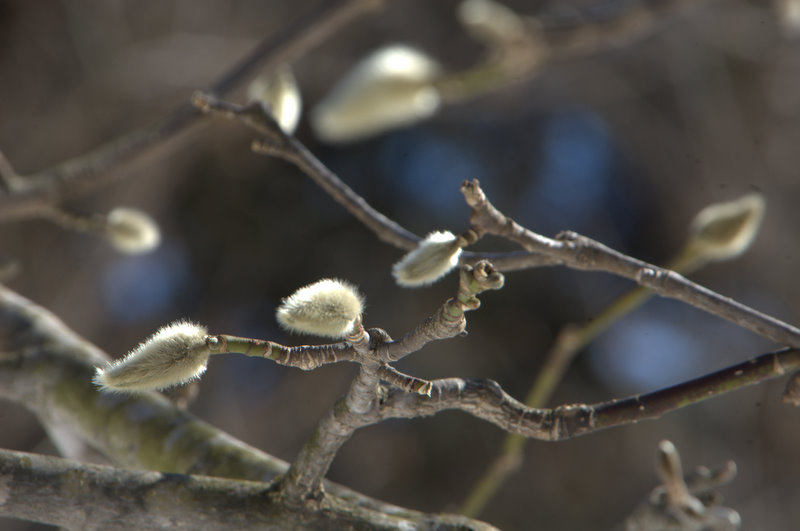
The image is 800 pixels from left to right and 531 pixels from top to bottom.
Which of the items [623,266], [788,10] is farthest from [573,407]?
[788,10]

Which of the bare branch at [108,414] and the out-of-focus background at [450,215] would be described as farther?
the out-of-focus background at [450,215]

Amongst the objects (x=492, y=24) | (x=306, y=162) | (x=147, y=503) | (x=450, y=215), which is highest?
(x=450, y=215)

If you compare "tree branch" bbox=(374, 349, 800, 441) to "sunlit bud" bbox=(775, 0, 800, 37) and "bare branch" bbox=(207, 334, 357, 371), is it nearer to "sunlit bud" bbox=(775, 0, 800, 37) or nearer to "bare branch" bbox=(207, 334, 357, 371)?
"bare branch" bbox=(207, 334, 357, 371)

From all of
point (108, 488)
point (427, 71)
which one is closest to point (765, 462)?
point (427, 71)

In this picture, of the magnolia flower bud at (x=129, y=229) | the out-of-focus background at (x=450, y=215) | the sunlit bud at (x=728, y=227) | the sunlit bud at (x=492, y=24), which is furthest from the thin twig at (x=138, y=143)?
the out-of-focus background at (x=450, y=215)

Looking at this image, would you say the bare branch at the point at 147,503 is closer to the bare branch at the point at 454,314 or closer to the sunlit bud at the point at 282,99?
the bare branch at the point at 454,314

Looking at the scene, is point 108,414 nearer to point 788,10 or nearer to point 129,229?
point 129,229
